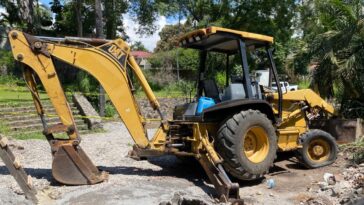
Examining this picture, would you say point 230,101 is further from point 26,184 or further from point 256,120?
point 26,184

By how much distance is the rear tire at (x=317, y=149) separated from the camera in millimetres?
9242

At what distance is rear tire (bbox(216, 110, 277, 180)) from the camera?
764 centimetres

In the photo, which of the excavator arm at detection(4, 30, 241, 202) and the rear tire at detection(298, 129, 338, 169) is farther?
the rear tire at detection(298, 129, 338, 169)

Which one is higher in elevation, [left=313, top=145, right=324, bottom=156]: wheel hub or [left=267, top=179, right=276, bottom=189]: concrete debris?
[left=313, top=145, right=324, bottom=156]: wheel hub

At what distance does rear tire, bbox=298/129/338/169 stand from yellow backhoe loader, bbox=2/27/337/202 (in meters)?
0.55

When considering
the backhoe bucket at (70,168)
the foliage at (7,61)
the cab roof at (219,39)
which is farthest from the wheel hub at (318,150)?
the foliage at (7,61)

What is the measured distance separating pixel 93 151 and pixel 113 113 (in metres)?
7.96

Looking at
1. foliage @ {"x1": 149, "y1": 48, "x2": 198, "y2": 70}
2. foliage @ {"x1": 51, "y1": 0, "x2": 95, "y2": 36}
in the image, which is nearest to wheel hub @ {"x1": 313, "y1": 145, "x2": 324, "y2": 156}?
foliage @ {"x1": 51, "y1": 0, "x2": 95, "y2": 36}

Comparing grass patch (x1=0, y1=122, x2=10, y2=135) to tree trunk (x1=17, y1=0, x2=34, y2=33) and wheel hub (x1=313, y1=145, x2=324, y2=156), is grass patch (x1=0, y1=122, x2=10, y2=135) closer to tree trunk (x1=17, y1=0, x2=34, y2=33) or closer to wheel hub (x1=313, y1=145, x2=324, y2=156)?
wheel hub (x1=313, y1=145, x2=324, y2=156)

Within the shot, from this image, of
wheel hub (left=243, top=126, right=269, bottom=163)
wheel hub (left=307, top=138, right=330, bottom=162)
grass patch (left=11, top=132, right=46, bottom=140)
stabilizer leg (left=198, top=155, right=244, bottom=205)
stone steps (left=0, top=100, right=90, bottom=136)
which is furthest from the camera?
stone steps (left=0, top=100, right=90, bottom=136)

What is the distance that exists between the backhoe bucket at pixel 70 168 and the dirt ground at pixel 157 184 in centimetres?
15

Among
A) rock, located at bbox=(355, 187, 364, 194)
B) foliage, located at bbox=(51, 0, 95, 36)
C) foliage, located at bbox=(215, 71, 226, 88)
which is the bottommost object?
rock, located at bbox=(355, 187, 364, 194)

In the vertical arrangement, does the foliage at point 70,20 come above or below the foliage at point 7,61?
above

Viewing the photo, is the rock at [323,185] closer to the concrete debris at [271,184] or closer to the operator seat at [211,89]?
the concrete debris at [271,184]
